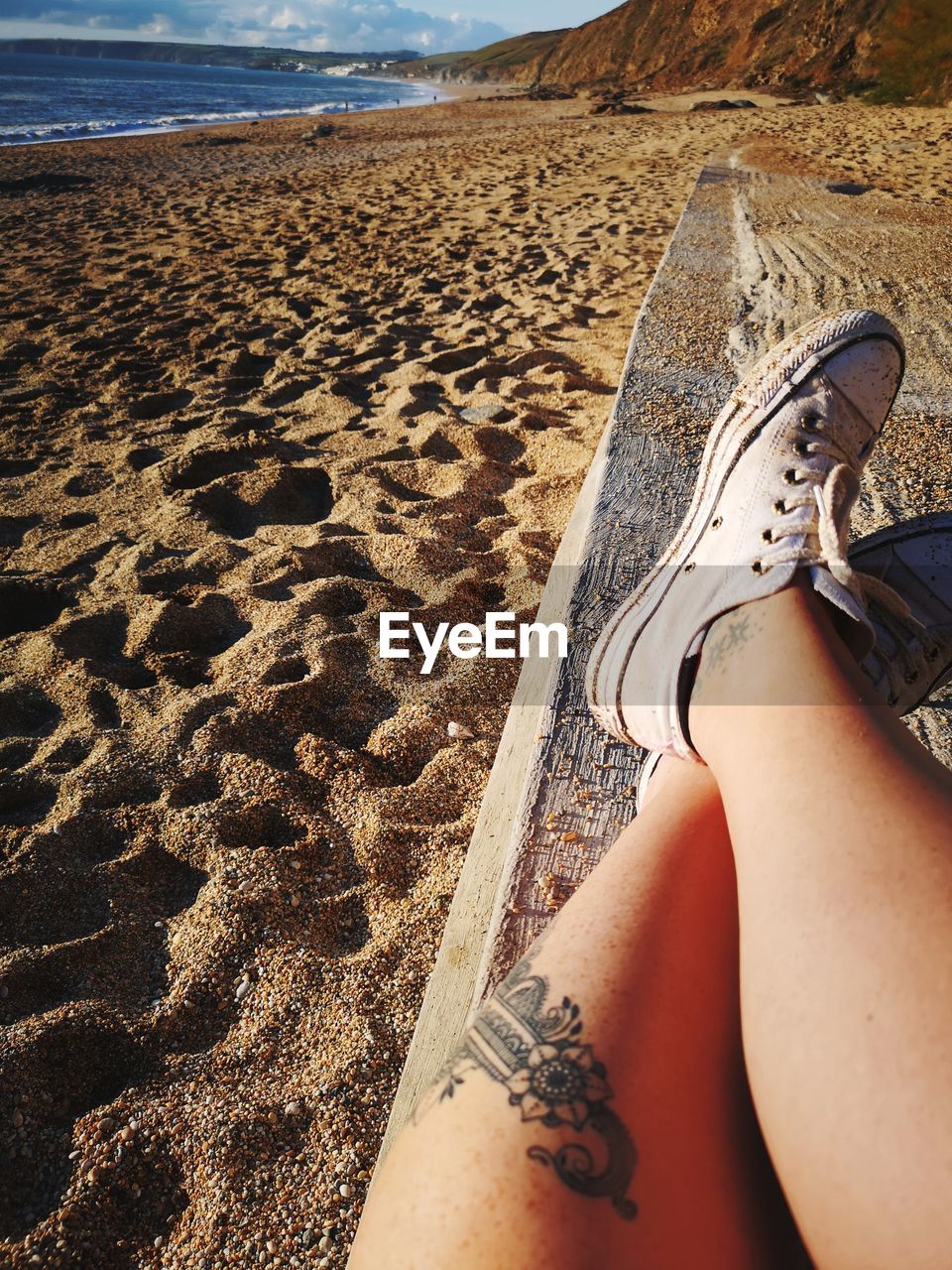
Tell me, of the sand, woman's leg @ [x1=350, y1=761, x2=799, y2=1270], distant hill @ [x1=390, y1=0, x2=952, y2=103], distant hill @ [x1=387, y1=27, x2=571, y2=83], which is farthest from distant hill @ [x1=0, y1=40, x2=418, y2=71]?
woman's leg @ [x1=350, y1=761, x2=799, y2=1270]

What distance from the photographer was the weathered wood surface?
1.14 m

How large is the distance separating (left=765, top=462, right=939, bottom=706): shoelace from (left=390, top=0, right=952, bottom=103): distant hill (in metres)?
14.7

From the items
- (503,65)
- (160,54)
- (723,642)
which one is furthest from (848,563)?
(160,54)

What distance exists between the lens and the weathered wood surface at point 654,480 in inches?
45.0

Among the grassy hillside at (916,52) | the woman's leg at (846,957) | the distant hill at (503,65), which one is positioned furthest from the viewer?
the distant hill at (503,65)

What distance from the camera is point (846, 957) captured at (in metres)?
0.71

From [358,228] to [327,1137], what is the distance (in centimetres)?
649

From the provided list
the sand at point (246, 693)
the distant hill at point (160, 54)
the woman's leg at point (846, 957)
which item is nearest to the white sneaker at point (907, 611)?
the woman's leg at point (846, 957)

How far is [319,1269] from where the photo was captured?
91 centimetres

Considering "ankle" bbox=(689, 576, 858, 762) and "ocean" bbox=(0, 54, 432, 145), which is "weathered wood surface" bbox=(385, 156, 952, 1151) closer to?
"ankle" bbox=(689, 576, 858, 762)

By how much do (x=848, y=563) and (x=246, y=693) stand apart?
4.14 ft

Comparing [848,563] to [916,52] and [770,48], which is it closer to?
[916,52]

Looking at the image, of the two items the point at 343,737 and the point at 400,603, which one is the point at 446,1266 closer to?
the point at 343,737

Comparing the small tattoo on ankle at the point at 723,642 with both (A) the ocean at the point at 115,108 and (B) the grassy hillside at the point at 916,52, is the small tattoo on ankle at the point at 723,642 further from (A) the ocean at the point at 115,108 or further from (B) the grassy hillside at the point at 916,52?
(A) the ocean at the point at 115,108
